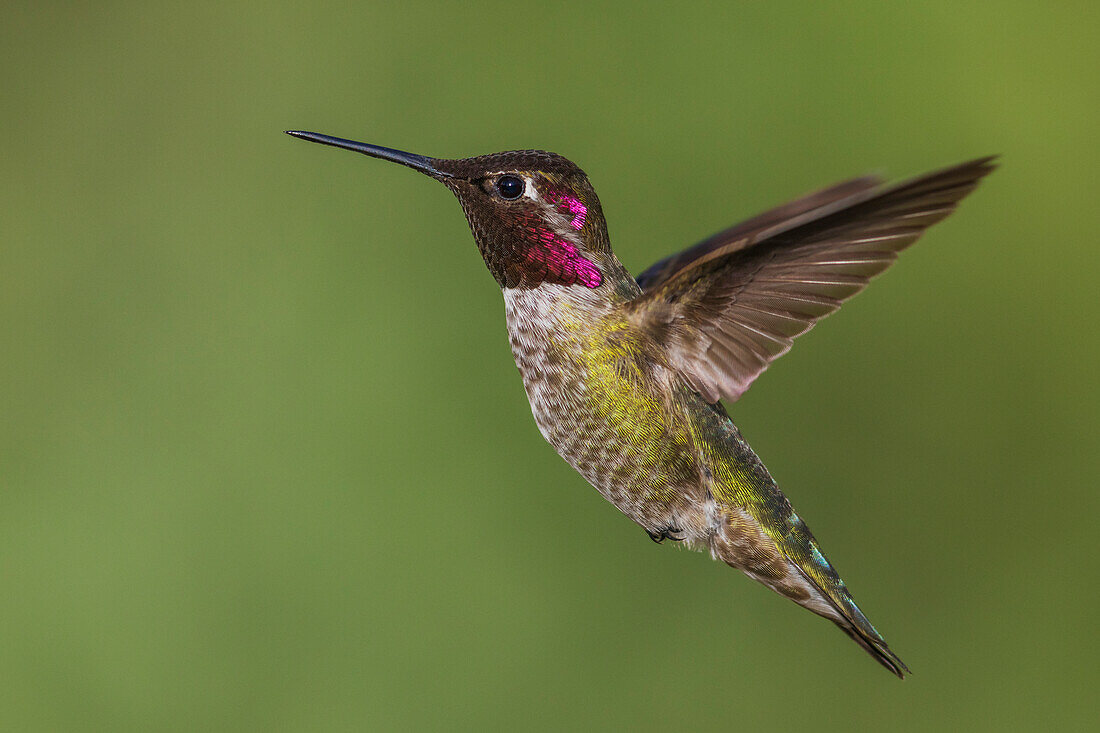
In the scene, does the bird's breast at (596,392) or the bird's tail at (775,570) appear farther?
the bird's tail at (775,570)

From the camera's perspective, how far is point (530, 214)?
1.07m

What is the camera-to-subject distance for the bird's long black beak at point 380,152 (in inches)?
34.2

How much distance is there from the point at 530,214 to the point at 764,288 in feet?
0.82

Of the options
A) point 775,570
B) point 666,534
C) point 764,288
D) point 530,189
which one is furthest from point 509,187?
point 775,570

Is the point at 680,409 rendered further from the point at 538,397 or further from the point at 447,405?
the point at 447,405

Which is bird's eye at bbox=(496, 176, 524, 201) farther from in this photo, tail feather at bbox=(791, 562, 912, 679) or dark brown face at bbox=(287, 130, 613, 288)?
tail feather at bbox=(791, 562, 912, 679)

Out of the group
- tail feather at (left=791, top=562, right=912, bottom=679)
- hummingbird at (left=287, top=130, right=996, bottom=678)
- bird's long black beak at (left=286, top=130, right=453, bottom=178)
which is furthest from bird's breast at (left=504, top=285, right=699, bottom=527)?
tail feather at (left=791, top=562, right=912, bottom=679)

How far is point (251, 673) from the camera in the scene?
328cm

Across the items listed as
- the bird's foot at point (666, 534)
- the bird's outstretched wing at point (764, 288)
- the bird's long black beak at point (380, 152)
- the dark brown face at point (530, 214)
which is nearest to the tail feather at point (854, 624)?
the bird's foot at point (666, 534)

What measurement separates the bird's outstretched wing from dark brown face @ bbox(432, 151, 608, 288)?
0.29ft

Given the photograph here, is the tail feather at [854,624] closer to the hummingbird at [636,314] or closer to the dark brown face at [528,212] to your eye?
the hummingbird at [636,314]

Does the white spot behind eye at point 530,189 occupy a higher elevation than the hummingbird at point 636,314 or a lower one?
higher

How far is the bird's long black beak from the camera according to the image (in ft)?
2.85

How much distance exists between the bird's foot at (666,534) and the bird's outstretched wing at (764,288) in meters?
0.15
